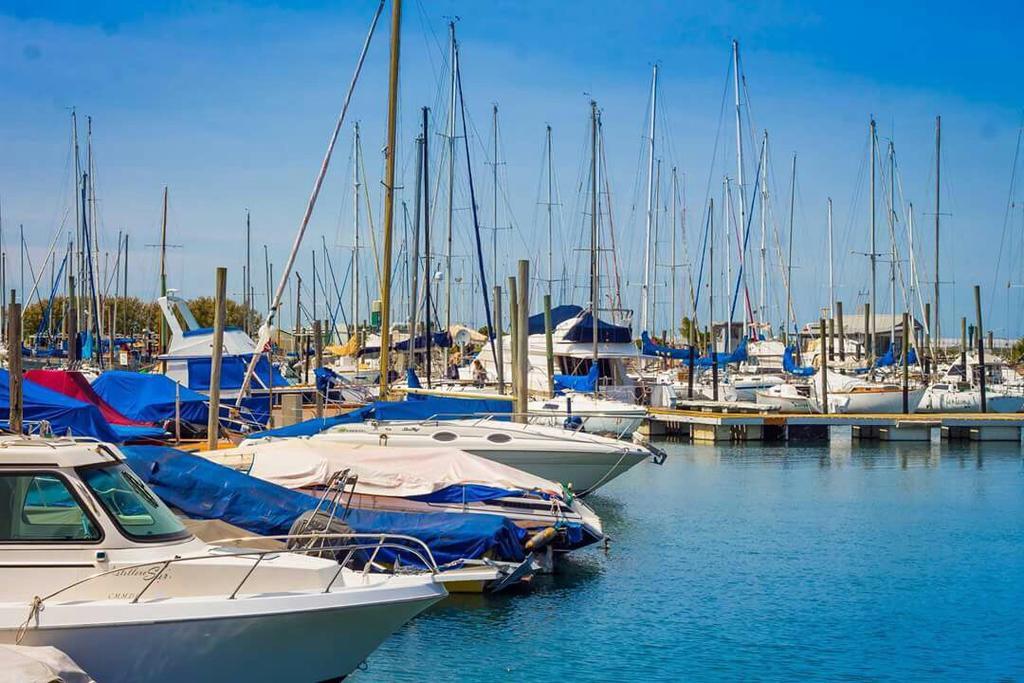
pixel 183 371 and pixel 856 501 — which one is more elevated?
pixel 183 371

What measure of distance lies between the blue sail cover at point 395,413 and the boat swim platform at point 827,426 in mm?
21488

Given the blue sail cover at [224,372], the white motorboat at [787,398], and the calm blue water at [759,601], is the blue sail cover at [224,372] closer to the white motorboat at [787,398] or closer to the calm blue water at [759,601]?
the calm blue water at [759,601]

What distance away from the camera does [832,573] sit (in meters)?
22.6

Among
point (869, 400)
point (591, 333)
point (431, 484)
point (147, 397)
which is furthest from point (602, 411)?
point (869, 400)

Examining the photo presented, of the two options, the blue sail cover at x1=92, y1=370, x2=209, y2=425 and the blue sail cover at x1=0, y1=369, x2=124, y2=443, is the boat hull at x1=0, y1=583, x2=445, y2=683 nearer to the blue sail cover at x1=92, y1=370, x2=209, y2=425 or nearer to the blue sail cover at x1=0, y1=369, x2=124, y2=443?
the blue sail cover at x1=0, y1=369, x2=124, y2=443

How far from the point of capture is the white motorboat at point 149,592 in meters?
10.8

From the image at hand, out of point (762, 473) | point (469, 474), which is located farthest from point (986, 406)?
point (469, 474)

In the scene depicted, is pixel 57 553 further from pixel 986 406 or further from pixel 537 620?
pixel 986 406

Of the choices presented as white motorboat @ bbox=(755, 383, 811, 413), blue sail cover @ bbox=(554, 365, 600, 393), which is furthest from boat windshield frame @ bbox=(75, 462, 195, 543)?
white motorboat @ bbox=(755, 383, 811, 413)

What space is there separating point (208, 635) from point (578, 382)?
119 feet

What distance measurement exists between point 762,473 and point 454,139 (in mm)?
20214

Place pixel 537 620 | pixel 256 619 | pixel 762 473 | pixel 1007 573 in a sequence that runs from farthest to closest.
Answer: pixel 762 473 → pixel 1007 573 → pixel 537 620 → pixel 256 619

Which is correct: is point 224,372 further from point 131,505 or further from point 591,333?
point 131,505

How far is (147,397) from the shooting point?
3488 centimetres
